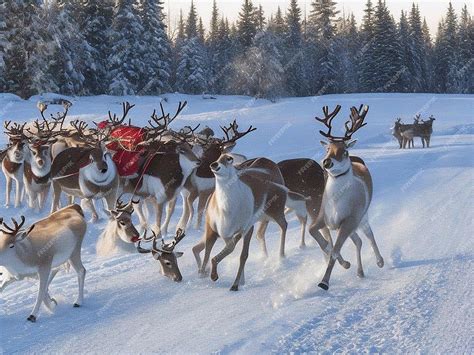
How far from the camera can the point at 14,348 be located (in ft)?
17.1

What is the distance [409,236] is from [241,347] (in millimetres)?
5210

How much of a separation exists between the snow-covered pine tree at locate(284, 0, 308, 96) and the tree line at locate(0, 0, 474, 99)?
132 millimetres

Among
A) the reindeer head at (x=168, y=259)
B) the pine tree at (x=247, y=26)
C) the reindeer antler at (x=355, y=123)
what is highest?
the pine tree at (x=247, y=26)

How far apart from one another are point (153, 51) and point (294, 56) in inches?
828

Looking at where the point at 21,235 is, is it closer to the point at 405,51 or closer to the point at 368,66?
the point at 368,66

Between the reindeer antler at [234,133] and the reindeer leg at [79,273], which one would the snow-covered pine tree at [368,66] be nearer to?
the reindeer antler at [234,133]

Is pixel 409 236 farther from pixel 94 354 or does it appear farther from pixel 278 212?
pixel 94 354

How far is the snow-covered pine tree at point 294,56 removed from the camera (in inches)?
2422

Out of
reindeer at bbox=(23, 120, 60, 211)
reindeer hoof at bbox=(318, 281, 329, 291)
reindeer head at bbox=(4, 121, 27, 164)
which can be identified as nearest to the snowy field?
reindeer hoof at bbox=(318, 281, 329, 291)

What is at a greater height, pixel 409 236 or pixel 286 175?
pixel 286 175

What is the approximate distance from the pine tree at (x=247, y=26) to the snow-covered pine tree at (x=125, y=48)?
1885 cm

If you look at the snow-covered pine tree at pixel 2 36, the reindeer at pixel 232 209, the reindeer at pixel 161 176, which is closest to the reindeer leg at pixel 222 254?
the reindeer at pixel 232 209

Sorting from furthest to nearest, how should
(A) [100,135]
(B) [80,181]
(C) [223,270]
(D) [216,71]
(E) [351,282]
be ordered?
(D) [216,71] → (A) [100,135] → (B) [80,181] → (C) [223,270] → (E) [351,282]

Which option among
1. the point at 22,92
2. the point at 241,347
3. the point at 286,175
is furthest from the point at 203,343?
the point at 22,92
